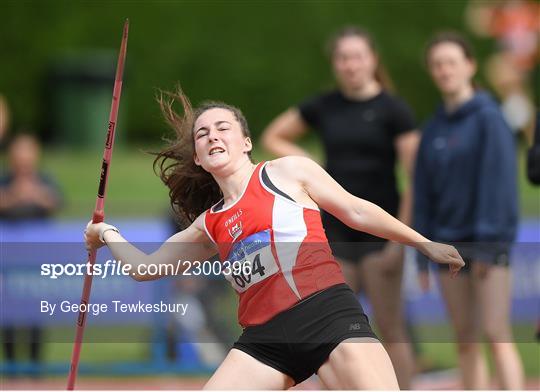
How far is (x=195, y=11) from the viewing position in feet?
58.6

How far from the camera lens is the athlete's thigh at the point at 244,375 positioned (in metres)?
4.50

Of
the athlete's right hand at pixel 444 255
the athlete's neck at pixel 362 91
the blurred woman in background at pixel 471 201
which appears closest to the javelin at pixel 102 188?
the athlete's right hand at pixel 444 255

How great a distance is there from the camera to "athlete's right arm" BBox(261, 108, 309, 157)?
23.7 ft

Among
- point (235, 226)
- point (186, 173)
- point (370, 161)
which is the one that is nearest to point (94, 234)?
point (186, 173)

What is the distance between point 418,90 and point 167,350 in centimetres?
1095

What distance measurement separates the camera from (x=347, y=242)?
6684 mm

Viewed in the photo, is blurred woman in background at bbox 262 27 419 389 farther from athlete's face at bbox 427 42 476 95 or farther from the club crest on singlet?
the club crest on singlet

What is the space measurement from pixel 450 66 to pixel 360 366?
261 centimetres

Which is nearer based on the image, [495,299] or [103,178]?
[103,178]

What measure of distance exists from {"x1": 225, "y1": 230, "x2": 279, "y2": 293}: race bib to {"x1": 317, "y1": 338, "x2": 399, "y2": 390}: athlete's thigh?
41 centimetres

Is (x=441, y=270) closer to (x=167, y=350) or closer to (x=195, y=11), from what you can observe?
(x=167, y=350)

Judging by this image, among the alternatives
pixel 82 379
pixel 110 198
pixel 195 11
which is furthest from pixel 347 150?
pixel 195 11

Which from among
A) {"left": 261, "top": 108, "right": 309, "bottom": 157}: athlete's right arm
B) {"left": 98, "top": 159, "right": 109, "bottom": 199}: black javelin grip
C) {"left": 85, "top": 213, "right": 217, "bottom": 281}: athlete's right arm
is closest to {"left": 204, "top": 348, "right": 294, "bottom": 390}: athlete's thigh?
{"left": 85, "top": 213, "right": 217, "bottom": 281}: athlete's right arm

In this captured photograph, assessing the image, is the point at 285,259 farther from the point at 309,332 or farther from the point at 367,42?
the point at 367,42
